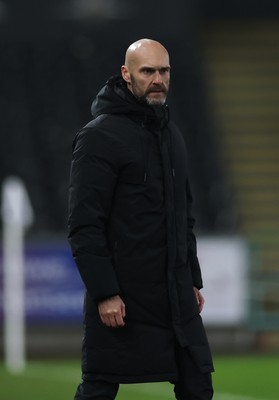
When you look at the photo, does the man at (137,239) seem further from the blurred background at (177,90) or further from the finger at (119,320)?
the blurred background at (177,90)

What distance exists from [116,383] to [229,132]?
1725cm

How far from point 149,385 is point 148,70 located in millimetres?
6743

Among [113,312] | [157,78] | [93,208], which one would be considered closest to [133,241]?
[93,208]

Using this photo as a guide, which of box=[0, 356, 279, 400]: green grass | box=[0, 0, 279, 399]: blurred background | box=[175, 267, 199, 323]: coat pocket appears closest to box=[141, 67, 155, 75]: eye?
box=[175, 267, 199, 323]: coat pocket

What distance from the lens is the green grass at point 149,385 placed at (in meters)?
11.2

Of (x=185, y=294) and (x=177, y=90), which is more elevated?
(x=177, y=90)

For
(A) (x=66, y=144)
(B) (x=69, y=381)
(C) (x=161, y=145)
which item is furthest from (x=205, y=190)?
(C) (x=161, y=145)

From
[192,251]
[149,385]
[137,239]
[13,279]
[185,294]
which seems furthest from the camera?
[13,279]

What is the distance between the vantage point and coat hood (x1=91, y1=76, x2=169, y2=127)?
614 centimetres

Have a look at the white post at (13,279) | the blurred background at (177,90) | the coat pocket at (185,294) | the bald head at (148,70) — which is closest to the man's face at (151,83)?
the bald head at (148,70)

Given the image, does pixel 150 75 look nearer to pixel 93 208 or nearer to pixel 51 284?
pixel 93 208

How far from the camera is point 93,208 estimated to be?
6000 mm

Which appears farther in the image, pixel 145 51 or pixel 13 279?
pixel 13 279

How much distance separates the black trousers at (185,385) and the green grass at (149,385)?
4533 millimetres
